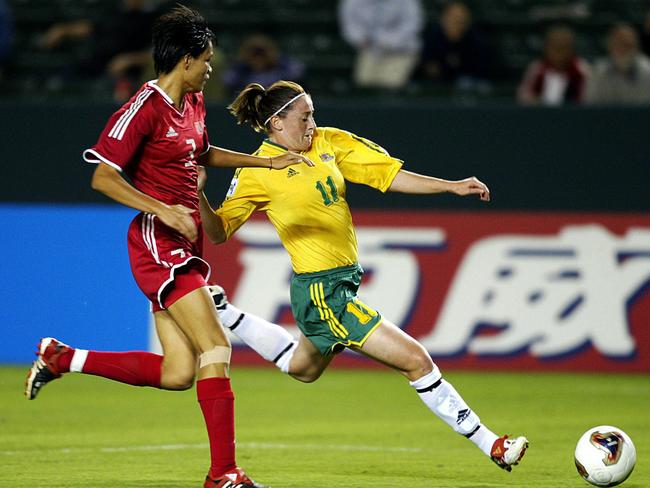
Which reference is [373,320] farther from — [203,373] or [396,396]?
[396,396]

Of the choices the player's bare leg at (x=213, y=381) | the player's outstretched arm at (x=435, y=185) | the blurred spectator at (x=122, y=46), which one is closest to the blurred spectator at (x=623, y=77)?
the blurred spectator at (x=122, y=46)

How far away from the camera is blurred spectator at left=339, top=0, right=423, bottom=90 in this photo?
544 inches

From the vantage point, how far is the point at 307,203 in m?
6.96

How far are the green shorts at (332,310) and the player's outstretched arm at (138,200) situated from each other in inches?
45.0

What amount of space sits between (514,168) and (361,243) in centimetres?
162

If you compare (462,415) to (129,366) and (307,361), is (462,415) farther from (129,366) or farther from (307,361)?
(129,366)

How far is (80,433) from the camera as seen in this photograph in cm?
853

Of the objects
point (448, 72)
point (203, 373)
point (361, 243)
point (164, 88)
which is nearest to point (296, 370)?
point (203, 373)

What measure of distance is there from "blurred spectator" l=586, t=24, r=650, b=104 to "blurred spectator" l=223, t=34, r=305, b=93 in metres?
3.04

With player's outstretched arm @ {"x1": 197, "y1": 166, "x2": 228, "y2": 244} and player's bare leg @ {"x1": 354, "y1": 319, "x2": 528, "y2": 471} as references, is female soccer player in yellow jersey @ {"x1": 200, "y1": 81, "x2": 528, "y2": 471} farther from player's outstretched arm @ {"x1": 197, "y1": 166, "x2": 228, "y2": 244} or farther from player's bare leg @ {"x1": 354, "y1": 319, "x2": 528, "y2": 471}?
player's bare leg @ {"x1": 354, "y1": 319, "x2": 528, "y2": 471}

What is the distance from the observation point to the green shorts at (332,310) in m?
6.71

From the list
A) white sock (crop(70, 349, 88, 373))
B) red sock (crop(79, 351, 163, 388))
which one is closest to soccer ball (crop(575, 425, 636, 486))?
red sock (crop(79, 351, 163, 388))

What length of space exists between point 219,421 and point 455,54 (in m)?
8.34

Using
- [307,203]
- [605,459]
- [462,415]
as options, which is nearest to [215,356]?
[307,203]
